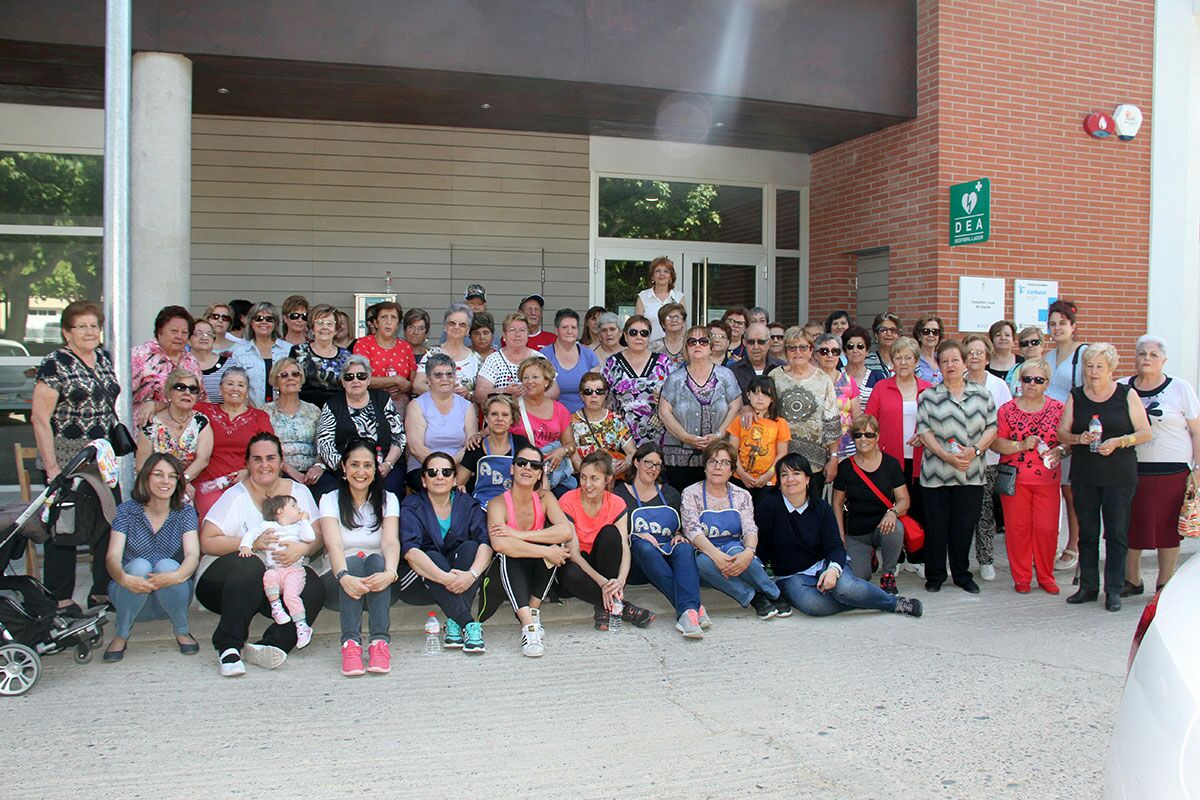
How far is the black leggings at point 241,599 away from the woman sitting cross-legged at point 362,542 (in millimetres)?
193

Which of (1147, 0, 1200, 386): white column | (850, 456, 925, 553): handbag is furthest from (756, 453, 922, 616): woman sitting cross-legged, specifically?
(1147, 0, 1200, 386): white column

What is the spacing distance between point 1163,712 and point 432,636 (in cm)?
430

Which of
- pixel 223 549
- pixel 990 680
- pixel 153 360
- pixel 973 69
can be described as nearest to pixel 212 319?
pixel 153 360

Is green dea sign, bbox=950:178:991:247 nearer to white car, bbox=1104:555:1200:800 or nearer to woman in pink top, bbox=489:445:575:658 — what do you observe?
woman in pink top, bbox=489:445:575:658

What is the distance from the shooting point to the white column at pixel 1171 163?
11.4 m

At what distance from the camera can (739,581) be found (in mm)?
6426

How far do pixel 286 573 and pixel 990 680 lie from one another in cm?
397

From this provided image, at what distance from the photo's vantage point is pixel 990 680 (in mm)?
5121

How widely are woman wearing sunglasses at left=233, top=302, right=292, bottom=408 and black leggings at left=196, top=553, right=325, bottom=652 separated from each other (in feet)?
5.64

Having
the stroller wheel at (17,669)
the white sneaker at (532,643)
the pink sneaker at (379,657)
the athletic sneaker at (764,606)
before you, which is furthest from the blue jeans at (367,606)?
the athletic sneaker at (764,606)

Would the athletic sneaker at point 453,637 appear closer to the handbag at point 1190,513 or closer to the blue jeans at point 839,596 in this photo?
the blue jeans at point 839,596

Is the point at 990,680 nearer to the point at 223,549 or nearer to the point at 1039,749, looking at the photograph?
the point at 1039,749

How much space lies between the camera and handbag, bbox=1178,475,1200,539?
21.4 feet

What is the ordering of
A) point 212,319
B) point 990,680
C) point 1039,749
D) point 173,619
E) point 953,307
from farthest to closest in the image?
1. point 953,307
2. point 212,319
3. point 173,619
4. point 990,680
5. point 1039,749
